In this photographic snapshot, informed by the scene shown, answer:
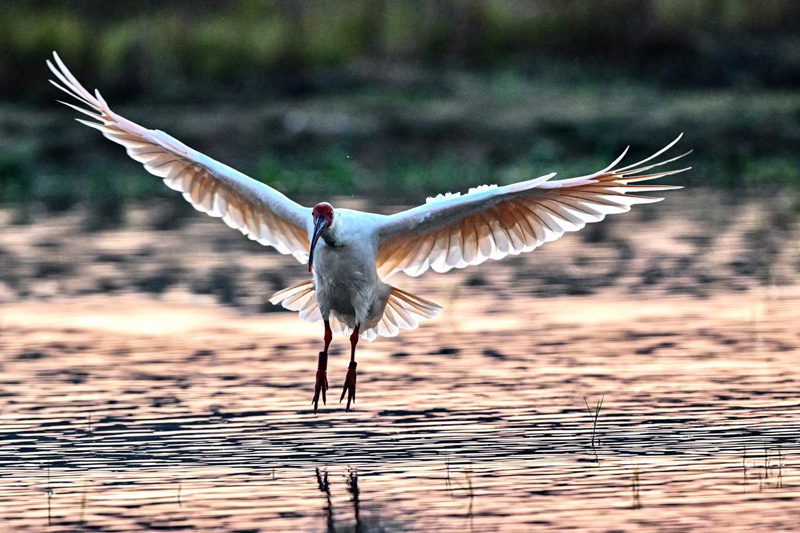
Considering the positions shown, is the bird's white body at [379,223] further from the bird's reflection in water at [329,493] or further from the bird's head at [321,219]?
the bird's reflection in water at [329,493]

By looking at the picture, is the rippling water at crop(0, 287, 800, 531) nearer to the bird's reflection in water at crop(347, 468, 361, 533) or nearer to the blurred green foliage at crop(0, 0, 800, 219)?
the bird's reflection in water at crop(347, 468, 361, 533)

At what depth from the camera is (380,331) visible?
1084 centimetres

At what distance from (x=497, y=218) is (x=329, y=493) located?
8.86 ft

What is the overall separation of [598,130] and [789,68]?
15.2ft

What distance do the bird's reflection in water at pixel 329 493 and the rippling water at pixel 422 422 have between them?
0.02 m

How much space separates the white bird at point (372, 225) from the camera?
32.6 ft

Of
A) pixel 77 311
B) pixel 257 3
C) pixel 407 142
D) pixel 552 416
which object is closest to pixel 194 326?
pixel 77 311

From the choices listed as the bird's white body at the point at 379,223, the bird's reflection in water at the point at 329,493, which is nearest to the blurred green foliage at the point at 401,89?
the bird's white body at the point at 379,223

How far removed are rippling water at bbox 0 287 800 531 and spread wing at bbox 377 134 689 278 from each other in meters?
0.93

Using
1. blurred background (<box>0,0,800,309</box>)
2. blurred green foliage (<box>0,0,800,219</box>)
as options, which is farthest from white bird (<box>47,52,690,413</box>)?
blurred green foliage (<box>0,0,800,219</box>)

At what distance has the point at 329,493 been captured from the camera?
8258 millimetres

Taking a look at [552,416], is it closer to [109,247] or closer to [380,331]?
[380,331]

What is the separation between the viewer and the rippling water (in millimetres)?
7926

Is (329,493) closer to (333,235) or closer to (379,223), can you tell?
(333,235)
